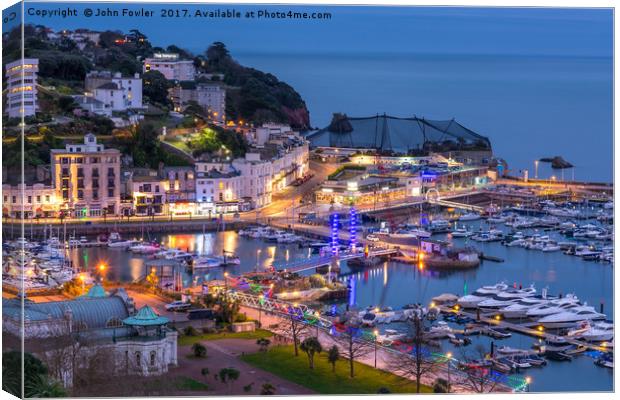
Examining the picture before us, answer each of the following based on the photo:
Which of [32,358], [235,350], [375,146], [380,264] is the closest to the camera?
[32,358]

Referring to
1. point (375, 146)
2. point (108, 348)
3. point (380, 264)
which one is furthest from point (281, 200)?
point (108, 348)

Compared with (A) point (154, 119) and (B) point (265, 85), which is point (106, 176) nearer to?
(A) point (154, 119)

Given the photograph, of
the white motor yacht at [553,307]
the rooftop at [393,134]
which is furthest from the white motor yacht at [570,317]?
the rooftop at [393,134]

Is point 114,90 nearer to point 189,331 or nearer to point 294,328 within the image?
point 189,331

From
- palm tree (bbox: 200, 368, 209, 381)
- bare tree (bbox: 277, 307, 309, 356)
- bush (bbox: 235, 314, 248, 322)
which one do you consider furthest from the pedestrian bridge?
palm tree (bbox: 200, 368, 209, 381)

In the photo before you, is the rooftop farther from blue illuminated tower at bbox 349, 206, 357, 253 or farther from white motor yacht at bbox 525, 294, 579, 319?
white motor yacht at bbox 525, 294, 579, 319

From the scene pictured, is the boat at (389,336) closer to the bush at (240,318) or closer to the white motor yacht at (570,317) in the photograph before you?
the bush at (240,318)
